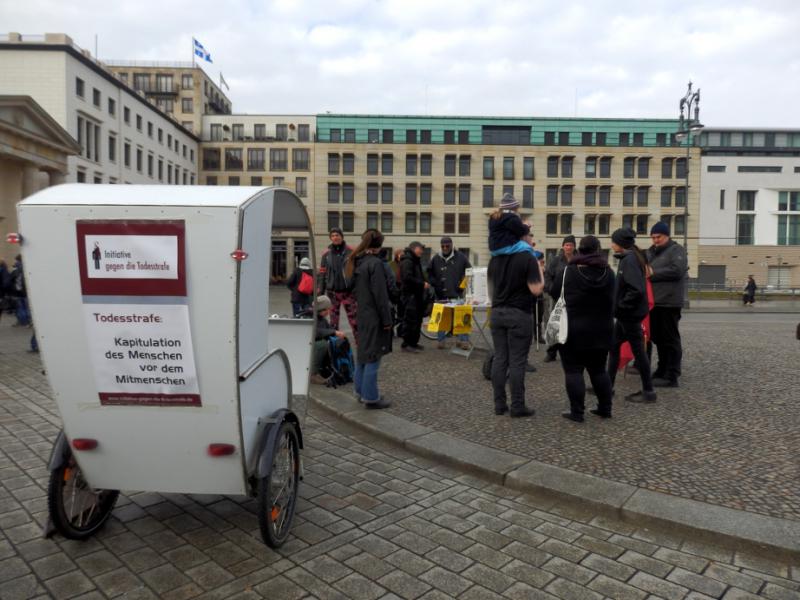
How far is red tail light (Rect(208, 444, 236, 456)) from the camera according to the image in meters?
3.13

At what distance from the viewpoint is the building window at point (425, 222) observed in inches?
2790

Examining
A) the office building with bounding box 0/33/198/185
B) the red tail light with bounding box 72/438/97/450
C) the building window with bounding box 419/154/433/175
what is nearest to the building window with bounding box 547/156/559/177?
the building window with bounding box 419/154/433/175

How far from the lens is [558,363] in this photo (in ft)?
30.3

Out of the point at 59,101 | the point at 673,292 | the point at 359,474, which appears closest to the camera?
the point at 359,474

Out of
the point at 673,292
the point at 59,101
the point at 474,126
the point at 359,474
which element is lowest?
the point at 359,474

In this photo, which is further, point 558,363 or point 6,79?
point 6,79

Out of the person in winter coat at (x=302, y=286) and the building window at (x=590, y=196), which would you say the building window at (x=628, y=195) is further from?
the person in winter coat at (x=302, y=286)

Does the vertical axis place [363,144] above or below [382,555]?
above

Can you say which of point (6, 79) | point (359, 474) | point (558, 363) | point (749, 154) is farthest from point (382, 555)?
point (749, 154)

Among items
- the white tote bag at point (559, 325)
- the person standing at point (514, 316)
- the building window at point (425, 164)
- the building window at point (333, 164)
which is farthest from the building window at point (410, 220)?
the person standing at point (514, 316)

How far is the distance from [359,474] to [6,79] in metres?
52.9

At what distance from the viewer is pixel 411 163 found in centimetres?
7081

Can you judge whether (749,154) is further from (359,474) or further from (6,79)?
(359,474)

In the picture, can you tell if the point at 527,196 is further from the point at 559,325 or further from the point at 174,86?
the point at 559,325
